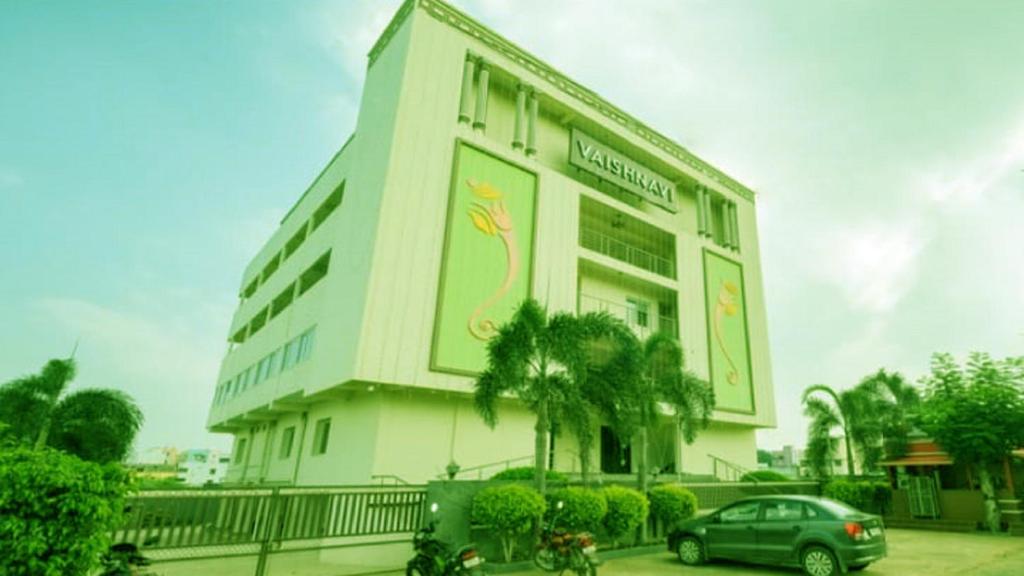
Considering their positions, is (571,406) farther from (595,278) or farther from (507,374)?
(595,278)

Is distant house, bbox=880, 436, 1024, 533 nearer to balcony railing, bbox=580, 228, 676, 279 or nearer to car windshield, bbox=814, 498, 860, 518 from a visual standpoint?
balcony railing, bbox=580, 228, 676, 279

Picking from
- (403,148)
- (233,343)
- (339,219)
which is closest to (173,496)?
(403,148)

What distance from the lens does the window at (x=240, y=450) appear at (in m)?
32.8

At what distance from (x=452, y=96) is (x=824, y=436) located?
951 inches

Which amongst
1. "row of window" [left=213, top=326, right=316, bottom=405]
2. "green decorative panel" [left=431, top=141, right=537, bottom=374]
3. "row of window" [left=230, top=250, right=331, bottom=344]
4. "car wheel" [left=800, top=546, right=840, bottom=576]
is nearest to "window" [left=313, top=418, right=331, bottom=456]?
"row of window" [left=213, top=326, right=316, bottom=405]

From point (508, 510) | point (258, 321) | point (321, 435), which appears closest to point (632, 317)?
point (321, 435)

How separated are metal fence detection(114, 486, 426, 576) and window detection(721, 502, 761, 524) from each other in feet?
21.4

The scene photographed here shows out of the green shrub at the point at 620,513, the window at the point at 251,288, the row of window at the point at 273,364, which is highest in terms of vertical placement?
the window at the point at 251,288

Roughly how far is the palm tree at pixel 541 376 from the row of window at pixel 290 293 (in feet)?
36.1

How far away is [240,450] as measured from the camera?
112ft

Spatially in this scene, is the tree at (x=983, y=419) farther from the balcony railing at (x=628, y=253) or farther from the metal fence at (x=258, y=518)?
the metal fence at (x=258, y=518)

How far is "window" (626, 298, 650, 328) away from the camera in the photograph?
2502cm

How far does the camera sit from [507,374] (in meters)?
11.5

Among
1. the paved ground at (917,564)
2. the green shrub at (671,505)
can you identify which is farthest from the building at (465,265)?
the paved ground at (917,564)
